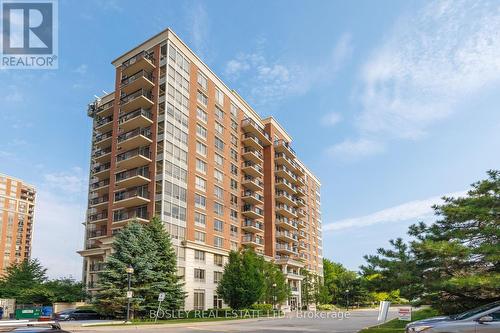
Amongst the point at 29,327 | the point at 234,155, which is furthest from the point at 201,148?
the point at 29,327

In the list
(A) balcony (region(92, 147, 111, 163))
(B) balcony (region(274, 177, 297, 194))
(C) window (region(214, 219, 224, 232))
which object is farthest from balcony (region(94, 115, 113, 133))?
(B) balcony (region(274, 177, 297, 194))

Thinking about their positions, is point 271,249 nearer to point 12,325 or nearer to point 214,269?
point 214,269

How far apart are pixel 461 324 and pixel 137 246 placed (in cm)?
3077

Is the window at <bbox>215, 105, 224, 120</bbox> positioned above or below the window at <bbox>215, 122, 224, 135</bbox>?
above

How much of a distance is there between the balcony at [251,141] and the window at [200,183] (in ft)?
47.1

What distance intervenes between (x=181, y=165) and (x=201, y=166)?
441 centimetres

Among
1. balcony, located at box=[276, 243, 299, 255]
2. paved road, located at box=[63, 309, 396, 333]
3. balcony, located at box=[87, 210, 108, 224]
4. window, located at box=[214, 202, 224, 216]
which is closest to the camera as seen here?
paved road, located at box=[63, 309, 396, 333]

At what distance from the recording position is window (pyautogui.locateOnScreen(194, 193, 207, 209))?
171 feet

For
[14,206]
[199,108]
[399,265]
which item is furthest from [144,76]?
[14,206]

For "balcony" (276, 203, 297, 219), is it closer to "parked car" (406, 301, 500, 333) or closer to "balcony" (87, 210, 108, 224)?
"balcony" (87, 210, 108, 224)

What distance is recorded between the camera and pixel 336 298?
3691 inches

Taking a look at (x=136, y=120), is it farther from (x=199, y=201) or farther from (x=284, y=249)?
(x=284, y=249)

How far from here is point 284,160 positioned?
76.7 m

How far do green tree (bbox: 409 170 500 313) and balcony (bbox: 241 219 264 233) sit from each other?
45.4 m
